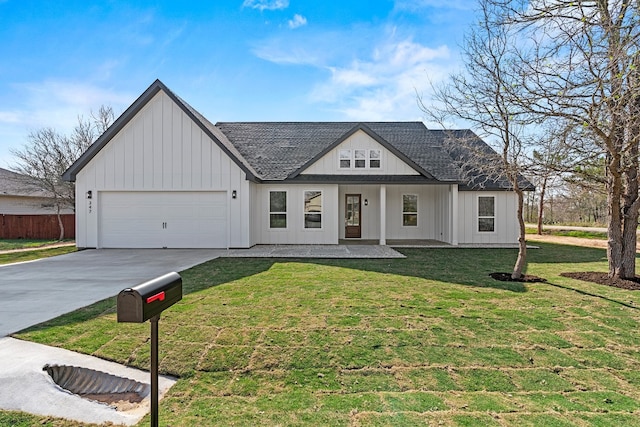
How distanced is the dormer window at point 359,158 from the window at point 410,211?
Result: 311cm

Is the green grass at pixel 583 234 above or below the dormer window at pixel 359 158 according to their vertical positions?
below

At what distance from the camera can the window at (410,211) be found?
17.3m

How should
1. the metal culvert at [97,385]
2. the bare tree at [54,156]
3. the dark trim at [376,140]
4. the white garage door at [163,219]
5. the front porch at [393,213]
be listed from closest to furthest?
the metal culvert at [97,385]
the white garage door at [163,219]
the dark trim at [376,140]
the front porch at [393,213]
the bare tree at [54,156]

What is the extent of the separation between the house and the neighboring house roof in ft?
0.21

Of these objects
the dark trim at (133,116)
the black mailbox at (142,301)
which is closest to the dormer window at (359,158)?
the dark trim at (133,116)

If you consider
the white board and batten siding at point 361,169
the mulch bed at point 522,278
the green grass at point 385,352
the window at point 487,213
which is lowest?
the green grass at point 385,352

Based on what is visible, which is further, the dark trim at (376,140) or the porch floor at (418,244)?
the dark trim at (376,140)

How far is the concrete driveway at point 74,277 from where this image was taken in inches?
228

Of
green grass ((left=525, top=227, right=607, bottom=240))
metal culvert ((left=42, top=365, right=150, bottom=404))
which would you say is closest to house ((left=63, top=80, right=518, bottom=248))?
green grass ((left=525, top=227, right=607, bottom=240))

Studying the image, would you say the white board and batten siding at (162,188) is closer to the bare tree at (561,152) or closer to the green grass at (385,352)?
the green grass at (385,352)

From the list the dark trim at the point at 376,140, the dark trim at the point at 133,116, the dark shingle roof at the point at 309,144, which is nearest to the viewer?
the dark trim at the point at 133,116

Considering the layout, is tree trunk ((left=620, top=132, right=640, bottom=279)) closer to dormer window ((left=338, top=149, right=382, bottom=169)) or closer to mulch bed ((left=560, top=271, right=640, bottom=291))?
mulch bed ((left=560, top=271, right=640, bottom=291))

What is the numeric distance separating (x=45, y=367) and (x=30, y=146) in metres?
24.3

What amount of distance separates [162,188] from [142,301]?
42.6 ft
